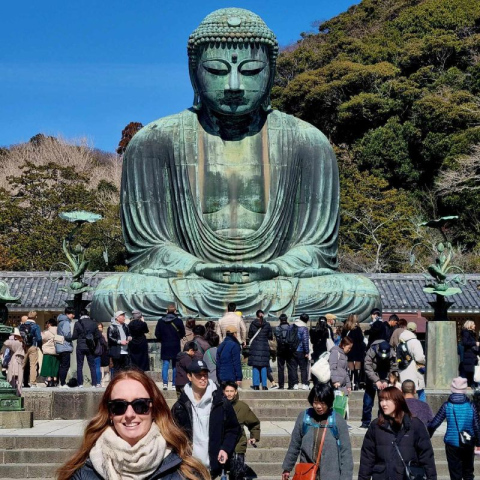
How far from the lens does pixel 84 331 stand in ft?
47.8

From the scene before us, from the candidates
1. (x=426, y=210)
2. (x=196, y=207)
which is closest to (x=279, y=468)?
(x=196, y=207)

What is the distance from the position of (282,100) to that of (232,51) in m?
25.4

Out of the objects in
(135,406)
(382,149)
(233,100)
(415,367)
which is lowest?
(135,406)

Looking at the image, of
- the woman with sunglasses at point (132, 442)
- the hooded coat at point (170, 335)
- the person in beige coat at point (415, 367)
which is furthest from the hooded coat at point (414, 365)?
the woman with sunglasses at point (132, 442)

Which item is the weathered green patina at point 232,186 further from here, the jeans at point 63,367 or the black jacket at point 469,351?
the jeans at point 63,367

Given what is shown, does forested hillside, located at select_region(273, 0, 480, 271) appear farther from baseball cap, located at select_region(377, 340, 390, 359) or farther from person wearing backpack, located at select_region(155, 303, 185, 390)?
baseball cap, located at select_region(377, 340, 390, 359)

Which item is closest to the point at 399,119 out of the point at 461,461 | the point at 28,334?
the point at 28,334

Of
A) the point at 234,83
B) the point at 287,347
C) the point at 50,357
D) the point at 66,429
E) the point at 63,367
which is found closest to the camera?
the point at 66,429

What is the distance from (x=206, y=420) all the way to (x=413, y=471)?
50.9 inches

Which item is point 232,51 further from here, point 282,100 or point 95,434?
point 282,100

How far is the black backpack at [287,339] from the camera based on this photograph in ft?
46.9

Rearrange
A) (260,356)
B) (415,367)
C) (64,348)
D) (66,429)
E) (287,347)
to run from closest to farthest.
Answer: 1. (66,429)
2. (415,367)
3. (260,356)
4. (287,347)
5. (64,348)

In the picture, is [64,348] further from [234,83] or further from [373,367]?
[234,83]

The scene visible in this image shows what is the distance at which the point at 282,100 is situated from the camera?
43.6 metres
